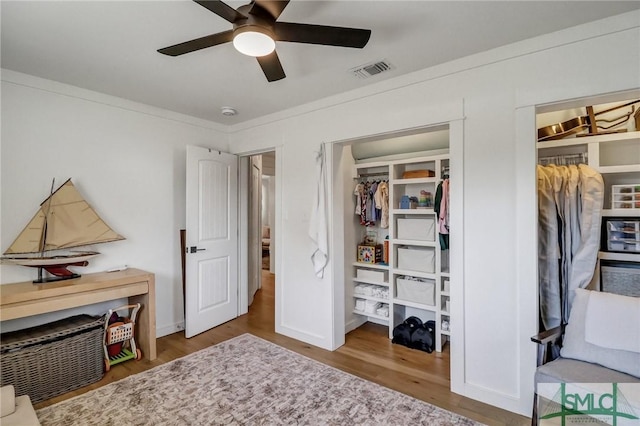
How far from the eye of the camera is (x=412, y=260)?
3188mm

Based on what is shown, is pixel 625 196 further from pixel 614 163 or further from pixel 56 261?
pixel 56 261

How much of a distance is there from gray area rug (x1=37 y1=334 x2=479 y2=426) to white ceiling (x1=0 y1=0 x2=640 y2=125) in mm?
2474

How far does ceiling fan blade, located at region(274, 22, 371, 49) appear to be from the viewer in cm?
145

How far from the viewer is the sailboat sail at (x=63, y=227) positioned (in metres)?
2.44

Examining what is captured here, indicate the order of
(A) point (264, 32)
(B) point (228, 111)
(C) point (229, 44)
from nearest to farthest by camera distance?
(A) point (264, 32) → (C) point (229, 44) → (B) point (228, 111)

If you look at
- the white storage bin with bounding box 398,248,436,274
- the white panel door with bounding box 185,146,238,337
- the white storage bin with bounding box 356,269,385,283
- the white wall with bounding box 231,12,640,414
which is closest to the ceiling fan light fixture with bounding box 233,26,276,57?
the white wall with bounding box 231,12,640,414

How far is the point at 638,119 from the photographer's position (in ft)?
7.25

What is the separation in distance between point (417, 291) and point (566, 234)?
1393mm

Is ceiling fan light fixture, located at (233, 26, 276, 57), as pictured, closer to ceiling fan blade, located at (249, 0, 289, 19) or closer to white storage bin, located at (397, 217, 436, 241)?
ceiling fan blade, located at (249, 0, 289, 19)

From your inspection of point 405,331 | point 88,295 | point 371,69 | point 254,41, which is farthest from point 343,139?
point 88,295

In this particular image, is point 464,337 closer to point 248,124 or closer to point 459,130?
point 459,130

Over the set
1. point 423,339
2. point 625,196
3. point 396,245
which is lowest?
point 423,339

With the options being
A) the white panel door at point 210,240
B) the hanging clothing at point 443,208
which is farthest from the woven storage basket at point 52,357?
the hanging clothing at point 443,208

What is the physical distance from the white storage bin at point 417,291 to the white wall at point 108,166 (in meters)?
2.52
